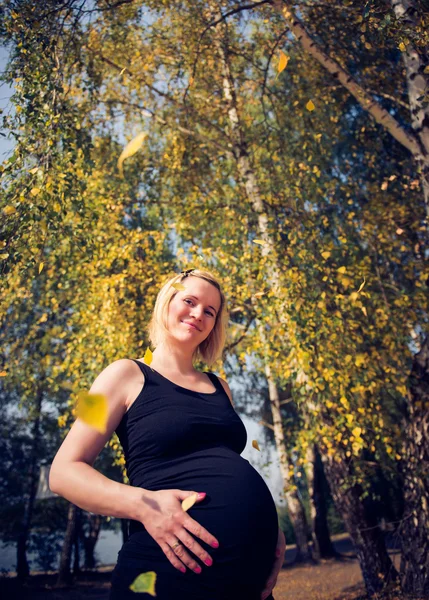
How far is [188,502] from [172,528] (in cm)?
10

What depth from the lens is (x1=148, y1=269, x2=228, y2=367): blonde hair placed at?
87.4 inches

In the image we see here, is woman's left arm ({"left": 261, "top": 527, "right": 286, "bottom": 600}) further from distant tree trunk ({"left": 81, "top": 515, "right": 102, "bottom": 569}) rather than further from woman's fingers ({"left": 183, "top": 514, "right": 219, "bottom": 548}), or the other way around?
distant tree trunk ({"left": 81, "top": 515, "right": 102, "bottom": 569})

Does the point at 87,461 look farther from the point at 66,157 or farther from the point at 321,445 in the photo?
the point at 321,445

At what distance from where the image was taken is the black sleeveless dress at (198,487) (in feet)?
5.23

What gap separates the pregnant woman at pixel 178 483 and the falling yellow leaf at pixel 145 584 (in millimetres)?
20

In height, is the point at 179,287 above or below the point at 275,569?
above

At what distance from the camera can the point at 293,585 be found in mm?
9500

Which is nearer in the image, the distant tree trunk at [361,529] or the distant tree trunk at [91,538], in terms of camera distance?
the distant tree trunk at [361,529]

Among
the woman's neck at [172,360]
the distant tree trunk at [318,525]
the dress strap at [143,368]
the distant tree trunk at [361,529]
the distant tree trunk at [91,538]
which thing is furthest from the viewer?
the distant tree trunk at [91,538]

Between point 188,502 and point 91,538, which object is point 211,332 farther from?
point 91,538

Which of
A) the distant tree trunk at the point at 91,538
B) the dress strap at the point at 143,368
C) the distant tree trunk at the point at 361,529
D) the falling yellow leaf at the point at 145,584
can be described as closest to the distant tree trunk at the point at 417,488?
the distant tree trunk at the point at 361,529

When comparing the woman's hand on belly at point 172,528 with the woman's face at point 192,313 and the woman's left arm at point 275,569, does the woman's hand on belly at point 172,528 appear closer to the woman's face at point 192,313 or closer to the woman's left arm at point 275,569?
the woman's left arm at point 275,569

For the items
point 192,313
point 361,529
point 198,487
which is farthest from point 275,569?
point 361,529

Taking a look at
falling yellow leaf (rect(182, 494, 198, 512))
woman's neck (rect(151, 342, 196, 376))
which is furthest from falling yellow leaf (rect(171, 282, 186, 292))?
falling yellow leaf (rect(182, 494, 198, 512))
